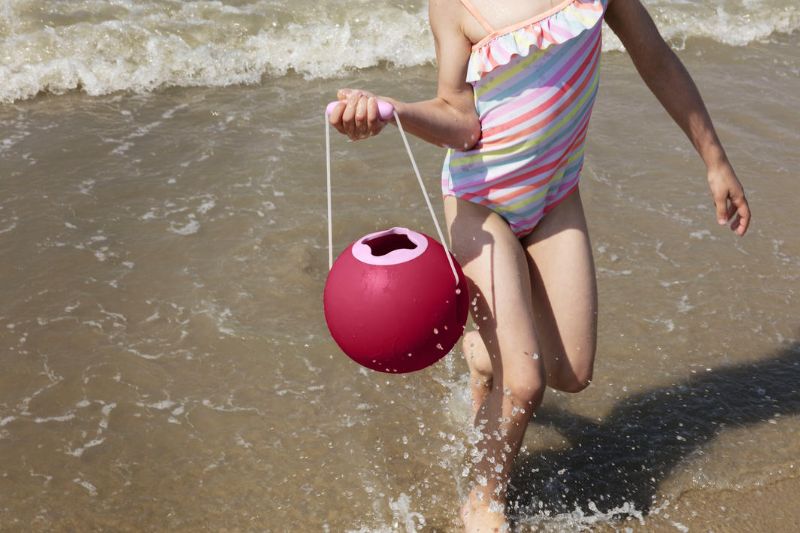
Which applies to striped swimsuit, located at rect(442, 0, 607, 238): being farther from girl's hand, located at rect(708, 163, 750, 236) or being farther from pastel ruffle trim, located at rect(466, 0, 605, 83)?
girl's hand, located at rect(708, 163, 750, 236)

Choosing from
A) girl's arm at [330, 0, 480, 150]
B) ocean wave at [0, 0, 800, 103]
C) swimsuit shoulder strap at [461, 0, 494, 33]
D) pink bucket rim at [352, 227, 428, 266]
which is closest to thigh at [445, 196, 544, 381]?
girl's arm at [330, 0, 480, 150]

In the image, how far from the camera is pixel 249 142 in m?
6.50

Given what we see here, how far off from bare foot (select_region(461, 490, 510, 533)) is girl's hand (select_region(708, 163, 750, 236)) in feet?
4.45

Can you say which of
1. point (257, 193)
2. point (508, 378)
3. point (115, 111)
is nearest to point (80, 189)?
point (257, 193)

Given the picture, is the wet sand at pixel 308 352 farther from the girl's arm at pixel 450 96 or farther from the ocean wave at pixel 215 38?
the girl's arm at pixel 450 96

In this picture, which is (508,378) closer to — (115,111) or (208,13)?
(115,111)

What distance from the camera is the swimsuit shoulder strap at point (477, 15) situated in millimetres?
3074

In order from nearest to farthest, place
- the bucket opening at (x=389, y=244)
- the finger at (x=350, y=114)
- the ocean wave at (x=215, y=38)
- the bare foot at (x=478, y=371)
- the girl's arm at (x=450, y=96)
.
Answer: the finger at (x=350, y=114)
the bucket opening at (x=389, y=244)
the girl's arm at (x=450, y=96)
the bare foot at (x=478, y=371)
the ocean wave at (x=215, y=38)

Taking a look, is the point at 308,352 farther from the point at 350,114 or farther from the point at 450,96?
the point at 350,114

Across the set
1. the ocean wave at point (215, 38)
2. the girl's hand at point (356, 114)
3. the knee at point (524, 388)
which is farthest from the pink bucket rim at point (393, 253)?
the ocean wave at point (215, 38)

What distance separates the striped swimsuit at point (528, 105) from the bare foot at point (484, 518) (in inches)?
Result: 38.5

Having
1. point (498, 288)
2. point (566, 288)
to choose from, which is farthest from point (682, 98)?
point (498, 288)

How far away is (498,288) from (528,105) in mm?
625

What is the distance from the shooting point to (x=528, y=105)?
10.3 ft
